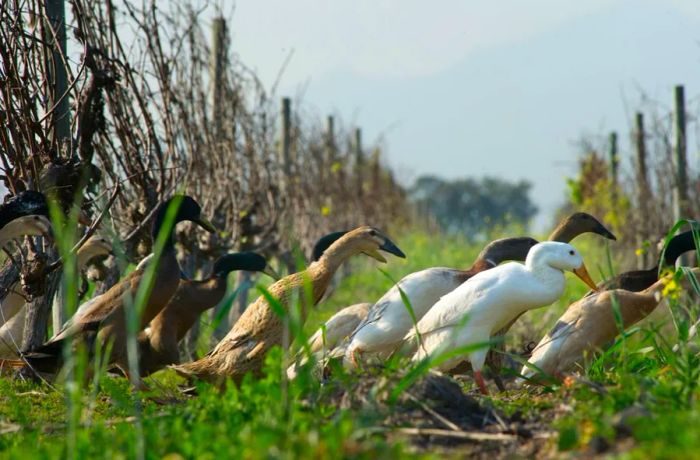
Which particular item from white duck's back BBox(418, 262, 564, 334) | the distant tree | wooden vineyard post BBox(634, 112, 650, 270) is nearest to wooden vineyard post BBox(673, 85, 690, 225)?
wooden vineyard post BBox(634, 112, 650, 270)

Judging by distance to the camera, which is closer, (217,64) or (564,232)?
(564,232)

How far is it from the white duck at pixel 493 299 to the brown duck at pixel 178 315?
6.03 ft

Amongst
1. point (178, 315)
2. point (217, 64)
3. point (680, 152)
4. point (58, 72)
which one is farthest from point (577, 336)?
point (680, 152)

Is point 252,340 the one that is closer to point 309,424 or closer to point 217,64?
point 309,424

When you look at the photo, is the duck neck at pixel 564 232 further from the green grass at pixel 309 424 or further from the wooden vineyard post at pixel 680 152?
the wooden vineyard post at pixel 680 152

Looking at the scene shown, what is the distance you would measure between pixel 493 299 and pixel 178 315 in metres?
2.44

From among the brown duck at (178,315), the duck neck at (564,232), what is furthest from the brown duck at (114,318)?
the duck neck at (564,232)

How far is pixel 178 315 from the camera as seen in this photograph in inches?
320

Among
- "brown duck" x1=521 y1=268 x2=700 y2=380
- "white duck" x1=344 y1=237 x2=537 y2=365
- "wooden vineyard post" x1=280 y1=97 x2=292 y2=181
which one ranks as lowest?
"brown duck" x1=521 y1=268 x2=700 y2=380

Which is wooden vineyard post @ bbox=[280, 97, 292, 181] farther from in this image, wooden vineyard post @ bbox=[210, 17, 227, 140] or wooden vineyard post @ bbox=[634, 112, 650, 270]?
wooden vineyard post @ bbox=[634, 112, 650, 270]

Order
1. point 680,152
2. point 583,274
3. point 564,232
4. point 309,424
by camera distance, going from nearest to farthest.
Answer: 1. point 309,424
2. point 583,274
3. point 564,232
4. point 680,152

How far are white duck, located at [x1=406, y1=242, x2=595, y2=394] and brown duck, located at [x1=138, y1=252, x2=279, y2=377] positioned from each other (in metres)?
1.84

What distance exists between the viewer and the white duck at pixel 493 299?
6.72m

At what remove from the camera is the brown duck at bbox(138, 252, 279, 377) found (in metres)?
7.97
